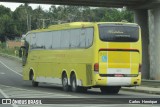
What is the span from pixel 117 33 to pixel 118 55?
1101mm

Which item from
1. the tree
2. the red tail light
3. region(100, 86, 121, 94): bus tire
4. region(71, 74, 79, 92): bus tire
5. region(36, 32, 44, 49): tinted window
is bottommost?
region(100, 86, 121, 94): bus tire

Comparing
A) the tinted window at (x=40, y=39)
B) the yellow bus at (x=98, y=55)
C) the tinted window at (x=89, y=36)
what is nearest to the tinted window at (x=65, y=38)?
the yellow bus at (x=98, y=55)

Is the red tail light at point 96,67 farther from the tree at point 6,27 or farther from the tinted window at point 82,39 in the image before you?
the tree at point 6,27

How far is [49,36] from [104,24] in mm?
6070

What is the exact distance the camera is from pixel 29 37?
3459 cm

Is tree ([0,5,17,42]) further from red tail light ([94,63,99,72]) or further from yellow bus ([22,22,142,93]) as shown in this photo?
red tail light ([94,63,99,72])

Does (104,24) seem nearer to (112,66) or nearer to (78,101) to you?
(112,66)

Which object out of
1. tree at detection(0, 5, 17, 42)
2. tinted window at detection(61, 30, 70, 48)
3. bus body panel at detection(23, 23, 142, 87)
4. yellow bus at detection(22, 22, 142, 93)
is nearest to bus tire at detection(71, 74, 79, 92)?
yellow bus at detection(22, 22, 142, 93)

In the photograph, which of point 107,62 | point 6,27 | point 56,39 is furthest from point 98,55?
point 6,27

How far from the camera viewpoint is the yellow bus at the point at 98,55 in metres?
25.1

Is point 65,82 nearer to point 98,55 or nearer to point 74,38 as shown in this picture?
point 74,38

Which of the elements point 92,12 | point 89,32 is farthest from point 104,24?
point 92,12

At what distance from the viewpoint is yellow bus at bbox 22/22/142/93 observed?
25.1 metres

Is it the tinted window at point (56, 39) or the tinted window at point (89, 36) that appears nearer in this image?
the tinted window at point (89, 36)
